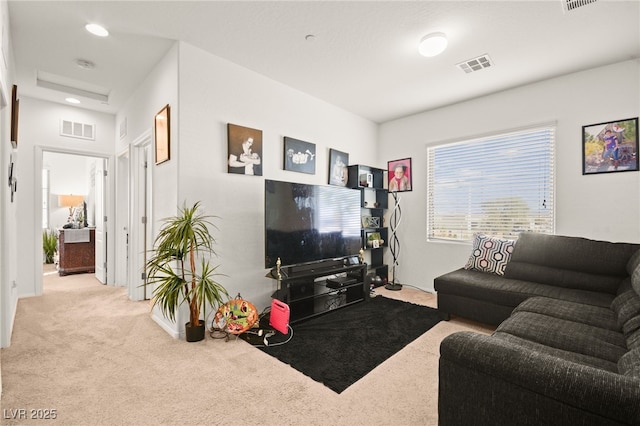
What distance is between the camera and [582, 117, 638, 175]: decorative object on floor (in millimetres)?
2873

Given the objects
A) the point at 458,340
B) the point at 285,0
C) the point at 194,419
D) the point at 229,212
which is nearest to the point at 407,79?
the point at 285,0

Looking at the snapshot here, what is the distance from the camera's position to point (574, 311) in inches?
81.0

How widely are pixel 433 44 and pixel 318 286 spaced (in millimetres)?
2774

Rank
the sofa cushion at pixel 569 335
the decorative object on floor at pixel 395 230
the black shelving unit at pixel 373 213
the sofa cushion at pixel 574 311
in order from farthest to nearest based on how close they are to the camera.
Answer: the decorative object on floor at pixel 395 230 → the black shelving unit at pixel 373 213 → the sofa cushion at pixel 574 311 → the sofa cushion at pixel 569 335

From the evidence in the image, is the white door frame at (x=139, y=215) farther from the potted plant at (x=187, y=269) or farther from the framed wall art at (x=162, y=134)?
the potted plant at (x=187, y=269)

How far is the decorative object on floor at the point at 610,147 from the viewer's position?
2873 mm

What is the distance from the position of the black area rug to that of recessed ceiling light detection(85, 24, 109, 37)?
302cm

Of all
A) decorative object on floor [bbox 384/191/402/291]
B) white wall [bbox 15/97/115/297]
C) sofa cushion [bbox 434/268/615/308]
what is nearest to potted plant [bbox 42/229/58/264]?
white wall [bbox 15/97/115/297]

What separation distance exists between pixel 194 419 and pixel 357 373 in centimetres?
105

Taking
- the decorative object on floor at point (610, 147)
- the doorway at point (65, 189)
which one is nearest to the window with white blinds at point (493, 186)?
the decorative object on floor at point (610, 147)

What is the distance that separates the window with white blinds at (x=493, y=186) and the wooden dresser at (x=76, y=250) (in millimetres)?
5979

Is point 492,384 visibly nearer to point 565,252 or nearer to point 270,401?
point 270,401

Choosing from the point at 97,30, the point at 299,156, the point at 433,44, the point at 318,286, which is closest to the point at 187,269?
the point at 318,286

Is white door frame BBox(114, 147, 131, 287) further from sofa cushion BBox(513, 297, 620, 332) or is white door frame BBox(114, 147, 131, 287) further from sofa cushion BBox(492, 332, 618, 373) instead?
sofa cushion BBox(513, 297, 620, 332)
